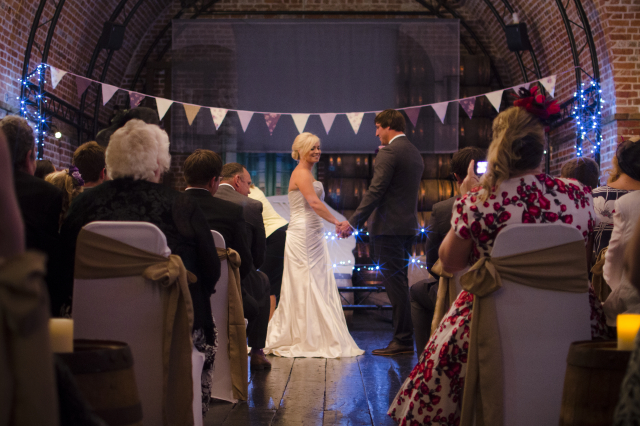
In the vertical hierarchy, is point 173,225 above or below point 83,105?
below

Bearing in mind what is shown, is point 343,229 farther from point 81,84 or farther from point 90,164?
point 81,84

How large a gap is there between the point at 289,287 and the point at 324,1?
627cm

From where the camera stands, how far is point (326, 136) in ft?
28.3

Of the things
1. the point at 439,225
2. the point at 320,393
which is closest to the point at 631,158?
the point at 439,225

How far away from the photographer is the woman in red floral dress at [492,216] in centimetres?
196

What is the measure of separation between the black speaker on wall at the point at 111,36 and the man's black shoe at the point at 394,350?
17.4 ft

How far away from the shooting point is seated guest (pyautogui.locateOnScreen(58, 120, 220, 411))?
218 centimetres

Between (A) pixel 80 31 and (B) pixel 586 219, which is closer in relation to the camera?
(B) pixel 586 219

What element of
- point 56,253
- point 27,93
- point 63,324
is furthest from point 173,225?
point 27,93

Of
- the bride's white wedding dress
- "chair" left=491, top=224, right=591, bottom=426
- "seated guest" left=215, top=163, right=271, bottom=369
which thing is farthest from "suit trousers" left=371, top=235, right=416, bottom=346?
"chair" left=491, top=224, right=591, bottom=426

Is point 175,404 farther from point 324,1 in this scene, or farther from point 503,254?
point 324,1

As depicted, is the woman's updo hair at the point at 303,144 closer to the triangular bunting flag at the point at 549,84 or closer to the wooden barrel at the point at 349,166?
the triangular bunting flag at the point at 549,84

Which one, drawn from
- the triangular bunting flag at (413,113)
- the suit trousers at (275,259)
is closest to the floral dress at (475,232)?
the suit trousers at (275,259)

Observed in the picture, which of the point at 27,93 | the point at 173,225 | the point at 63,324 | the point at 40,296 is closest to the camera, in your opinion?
the point at 40,296
